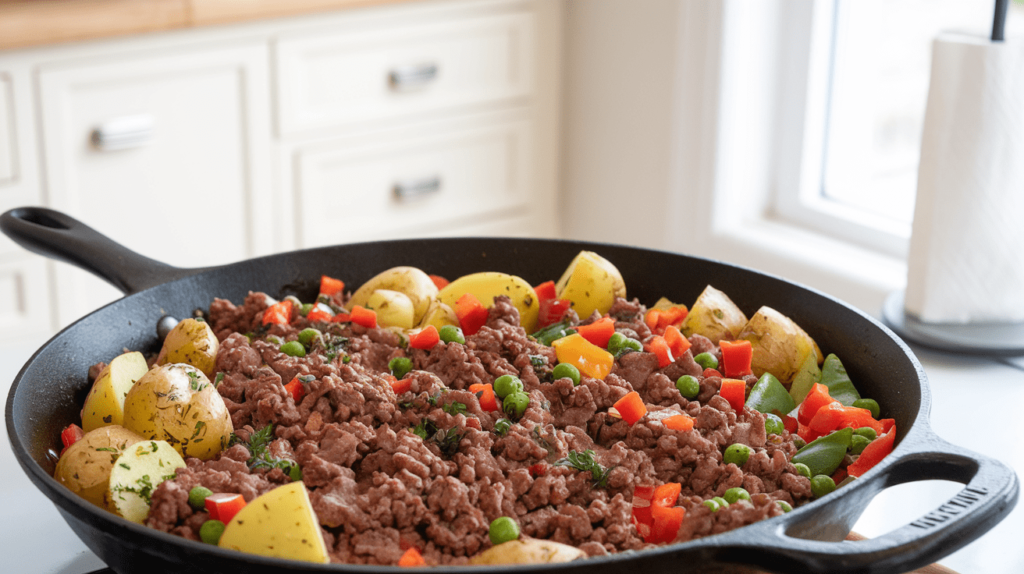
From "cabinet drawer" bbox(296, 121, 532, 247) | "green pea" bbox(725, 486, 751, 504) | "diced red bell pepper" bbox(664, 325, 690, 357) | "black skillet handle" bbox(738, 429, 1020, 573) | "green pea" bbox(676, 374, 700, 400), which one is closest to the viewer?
"black skillet handle" bbox(738, 429, 1020, 573)

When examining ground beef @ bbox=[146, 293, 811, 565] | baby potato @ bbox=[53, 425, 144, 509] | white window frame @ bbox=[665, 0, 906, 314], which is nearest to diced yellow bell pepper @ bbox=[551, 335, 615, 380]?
ground beef @ bbox=[146, 293, 811, 565]

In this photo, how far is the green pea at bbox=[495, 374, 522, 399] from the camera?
124cm

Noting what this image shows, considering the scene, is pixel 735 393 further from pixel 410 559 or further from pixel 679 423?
pixel 410 559

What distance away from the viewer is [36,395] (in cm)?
120

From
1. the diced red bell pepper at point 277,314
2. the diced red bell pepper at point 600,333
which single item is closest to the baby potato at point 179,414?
the diced red bell pepper at point 277,314

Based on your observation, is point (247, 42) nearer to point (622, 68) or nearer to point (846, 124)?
point (622, 68)

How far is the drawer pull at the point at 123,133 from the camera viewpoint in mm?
2809

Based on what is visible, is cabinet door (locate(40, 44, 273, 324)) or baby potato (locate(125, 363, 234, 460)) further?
cabinet door (locate(40, 44, 273, 324))

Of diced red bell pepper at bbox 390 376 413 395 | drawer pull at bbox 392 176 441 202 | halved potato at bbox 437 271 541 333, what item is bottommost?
drawer pull at bbox 392 176 441 202

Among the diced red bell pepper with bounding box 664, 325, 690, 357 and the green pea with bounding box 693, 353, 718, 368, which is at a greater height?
the diced red bell pepper with bounding box 664, 325, 690, 357

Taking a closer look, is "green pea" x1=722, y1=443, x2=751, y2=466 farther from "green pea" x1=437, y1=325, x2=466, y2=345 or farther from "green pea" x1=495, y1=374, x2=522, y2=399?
"green pea" x1=437, y1=325, x2=466, y2=345

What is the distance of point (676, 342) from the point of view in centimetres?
140

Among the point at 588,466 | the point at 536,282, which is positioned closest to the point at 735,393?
the point at 588,466

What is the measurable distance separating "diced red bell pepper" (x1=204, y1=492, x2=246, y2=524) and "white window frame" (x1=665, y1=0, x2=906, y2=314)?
2.16m
